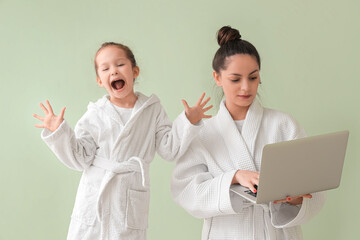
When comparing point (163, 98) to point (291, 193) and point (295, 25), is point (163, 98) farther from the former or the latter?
point (291, 193)

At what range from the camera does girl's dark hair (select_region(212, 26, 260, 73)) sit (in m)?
2.01

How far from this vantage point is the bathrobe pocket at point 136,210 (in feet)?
6.75

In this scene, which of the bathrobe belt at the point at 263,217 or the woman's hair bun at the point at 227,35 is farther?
the woman's hair bun at the point at 227,35

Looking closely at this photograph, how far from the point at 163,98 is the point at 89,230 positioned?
103 centimetres

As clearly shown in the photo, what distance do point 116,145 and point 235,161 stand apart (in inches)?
17.6

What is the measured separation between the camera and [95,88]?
9.96 ft

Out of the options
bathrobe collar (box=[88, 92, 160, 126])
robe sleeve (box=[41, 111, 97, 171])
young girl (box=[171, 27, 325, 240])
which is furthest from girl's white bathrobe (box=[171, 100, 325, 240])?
robe sleeve (box=[41, 111, 97, 171])

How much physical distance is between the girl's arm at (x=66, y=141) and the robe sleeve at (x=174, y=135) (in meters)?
0.26

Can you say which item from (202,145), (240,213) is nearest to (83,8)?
(202,145)

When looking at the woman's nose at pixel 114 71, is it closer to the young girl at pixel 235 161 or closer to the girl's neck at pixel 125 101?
the girl's neck at pixel 125 101

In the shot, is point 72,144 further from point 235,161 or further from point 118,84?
point 235,161

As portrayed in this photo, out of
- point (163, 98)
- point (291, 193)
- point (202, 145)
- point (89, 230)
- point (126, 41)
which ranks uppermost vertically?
point (126, 41)

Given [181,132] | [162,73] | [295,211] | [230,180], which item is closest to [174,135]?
[181,132]

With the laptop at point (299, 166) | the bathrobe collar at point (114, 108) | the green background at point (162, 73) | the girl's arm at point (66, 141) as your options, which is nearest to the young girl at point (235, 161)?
the laptop at point (299, 166)
